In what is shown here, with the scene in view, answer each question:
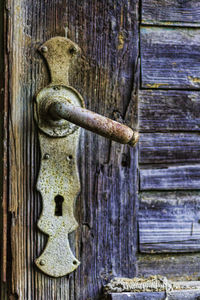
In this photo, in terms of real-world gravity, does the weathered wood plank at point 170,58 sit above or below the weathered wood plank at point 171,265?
above

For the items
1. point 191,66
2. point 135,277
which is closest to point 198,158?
point 191,66

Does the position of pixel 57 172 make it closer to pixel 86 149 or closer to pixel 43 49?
pixel 86 149

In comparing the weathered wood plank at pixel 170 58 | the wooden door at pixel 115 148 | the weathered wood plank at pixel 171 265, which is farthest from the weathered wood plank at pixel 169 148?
the weathered wood plank at pixel 171 265

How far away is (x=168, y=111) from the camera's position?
0.88 m

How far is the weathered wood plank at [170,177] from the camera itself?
863 millimetres

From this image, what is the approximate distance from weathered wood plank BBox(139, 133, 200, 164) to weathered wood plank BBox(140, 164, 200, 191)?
0.06ft

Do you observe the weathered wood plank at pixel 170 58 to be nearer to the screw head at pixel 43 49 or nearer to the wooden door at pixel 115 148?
the wooden door at pixel 115 148

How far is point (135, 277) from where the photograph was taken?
0.85m

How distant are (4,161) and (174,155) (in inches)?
16.1

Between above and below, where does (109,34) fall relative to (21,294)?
above

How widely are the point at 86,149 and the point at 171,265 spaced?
14.0 inches

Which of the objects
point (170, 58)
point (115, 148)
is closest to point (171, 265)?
point (115, 148)

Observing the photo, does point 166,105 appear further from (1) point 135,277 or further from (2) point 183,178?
(1) point 135,277

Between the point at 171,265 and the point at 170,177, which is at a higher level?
the point at 170,177
